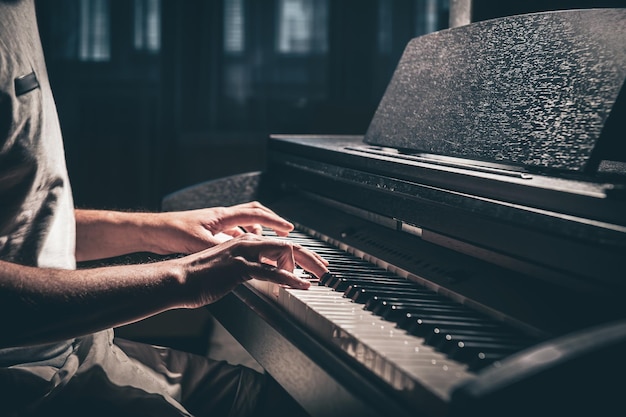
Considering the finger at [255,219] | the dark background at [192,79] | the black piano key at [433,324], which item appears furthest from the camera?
the dark background at [192,79]

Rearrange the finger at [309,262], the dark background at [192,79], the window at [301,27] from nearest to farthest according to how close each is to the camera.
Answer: the finger at [309,262]
the dark background at [192,79]
the window at [301,27]

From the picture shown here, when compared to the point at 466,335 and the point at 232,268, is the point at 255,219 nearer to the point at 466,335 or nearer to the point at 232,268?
the point at 232,268

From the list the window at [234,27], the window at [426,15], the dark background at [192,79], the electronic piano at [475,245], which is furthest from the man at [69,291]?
the window at [426,15]

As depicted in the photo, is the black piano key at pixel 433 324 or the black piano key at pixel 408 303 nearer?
the black piano key at pixel 433 324

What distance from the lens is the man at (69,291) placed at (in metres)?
1.19

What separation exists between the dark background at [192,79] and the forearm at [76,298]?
3.62 metres

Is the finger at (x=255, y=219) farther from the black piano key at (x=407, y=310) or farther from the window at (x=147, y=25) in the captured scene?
the window at (x=147, y=25)

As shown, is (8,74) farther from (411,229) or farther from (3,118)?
(411,229)

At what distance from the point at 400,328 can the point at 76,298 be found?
55cm

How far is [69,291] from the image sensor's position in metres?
1.19

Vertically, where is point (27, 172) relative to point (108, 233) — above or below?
above

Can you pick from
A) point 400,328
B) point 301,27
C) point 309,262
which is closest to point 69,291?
point 309,262

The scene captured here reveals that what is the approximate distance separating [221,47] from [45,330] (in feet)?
14.1

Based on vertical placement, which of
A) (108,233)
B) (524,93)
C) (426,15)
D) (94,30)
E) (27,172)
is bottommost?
(108,233)
